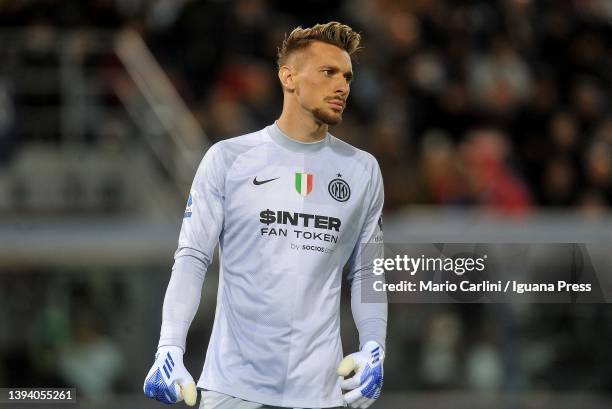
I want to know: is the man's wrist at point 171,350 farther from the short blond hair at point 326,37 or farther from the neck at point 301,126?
the short blond hair at point 326,37

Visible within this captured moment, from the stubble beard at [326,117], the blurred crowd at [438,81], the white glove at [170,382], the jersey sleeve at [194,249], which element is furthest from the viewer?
the blurred crowd at [438,81]

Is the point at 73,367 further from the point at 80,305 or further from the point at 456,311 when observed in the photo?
the point at 456,311

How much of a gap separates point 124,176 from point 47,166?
0.61m

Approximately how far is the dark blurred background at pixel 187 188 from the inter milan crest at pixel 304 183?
15.4ft

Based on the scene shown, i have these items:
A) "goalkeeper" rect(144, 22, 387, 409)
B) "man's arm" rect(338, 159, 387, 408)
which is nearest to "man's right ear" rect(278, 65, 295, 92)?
"goalkeeper" rect(144, 22, 387, 409)

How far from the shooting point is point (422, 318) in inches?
390

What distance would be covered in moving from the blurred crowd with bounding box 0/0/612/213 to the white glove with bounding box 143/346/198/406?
5756 millimetres

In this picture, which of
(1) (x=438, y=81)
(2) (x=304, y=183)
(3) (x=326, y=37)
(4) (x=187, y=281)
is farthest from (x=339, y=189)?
(1) (x=438, y=81)

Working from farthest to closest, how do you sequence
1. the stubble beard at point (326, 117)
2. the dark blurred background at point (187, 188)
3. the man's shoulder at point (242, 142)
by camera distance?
the dark blurred background at point (187, 188), the man's shoulder at point (242, 142), the stubble beard at point (326, 117)

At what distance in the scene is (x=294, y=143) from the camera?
4688 mm

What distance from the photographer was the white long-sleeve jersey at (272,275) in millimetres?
4520

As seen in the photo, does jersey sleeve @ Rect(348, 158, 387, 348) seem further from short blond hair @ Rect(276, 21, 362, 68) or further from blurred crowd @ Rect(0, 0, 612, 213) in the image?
blurred crowd @ Rect(0, 0, 612, 213)

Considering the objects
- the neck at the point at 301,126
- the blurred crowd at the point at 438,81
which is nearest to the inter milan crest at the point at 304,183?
the neck at the point at 301,126

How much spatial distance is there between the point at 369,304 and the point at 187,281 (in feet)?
2.17
